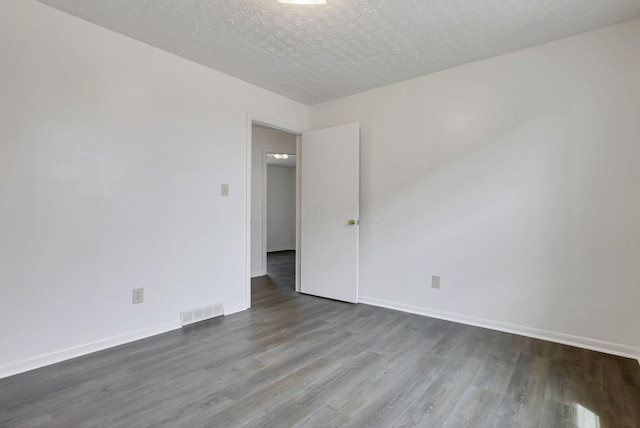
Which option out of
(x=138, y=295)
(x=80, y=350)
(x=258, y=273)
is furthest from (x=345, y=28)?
(x=258, y=273)

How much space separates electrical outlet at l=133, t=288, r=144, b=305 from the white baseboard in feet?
7.50

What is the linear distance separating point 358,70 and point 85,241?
270 cm

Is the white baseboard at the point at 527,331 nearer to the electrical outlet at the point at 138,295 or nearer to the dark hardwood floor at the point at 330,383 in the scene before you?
the dark hardwood floor at the point at 330,383

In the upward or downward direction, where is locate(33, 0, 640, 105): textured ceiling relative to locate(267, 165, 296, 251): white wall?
upward

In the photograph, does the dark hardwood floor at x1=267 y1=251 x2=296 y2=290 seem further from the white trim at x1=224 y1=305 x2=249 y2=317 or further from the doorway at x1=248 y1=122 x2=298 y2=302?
the white trim at x1=224 y1=305 x2=249 y2=317

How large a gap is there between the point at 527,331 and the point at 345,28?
280 centimetres

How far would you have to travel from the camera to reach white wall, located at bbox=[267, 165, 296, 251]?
25.6 feet

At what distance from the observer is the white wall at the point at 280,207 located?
7812mm

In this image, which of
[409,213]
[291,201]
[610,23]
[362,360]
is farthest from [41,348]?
[291,201]

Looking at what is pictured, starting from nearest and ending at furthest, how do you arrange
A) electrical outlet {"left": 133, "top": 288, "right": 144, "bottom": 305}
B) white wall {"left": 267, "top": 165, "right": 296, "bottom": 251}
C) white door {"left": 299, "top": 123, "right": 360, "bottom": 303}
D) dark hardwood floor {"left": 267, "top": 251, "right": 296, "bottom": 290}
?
electrical outlet {"left": 133, "top": 288, "right": 144, "bottom": 305} → white door {"left": 299, "top": 123, "right": 360, "bottom": 303} → dark hardwood floor {"left": 267, "top": 251, "right": 296, "bottom": 290} → white wall {"left": 267, "top": 165, "right": 296, "bottom": 251}

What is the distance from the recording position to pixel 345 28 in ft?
7.57

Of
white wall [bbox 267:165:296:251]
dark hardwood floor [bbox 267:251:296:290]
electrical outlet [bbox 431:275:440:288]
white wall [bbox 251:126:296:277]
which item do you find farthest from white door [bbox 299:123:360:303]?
white wall [bbox 267:165:296:251]

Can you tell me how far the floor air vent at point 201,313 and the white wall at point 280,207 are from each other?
451 centimetres

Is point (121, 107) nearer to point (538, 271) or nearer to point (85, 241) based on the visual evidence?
point (85, 241)
